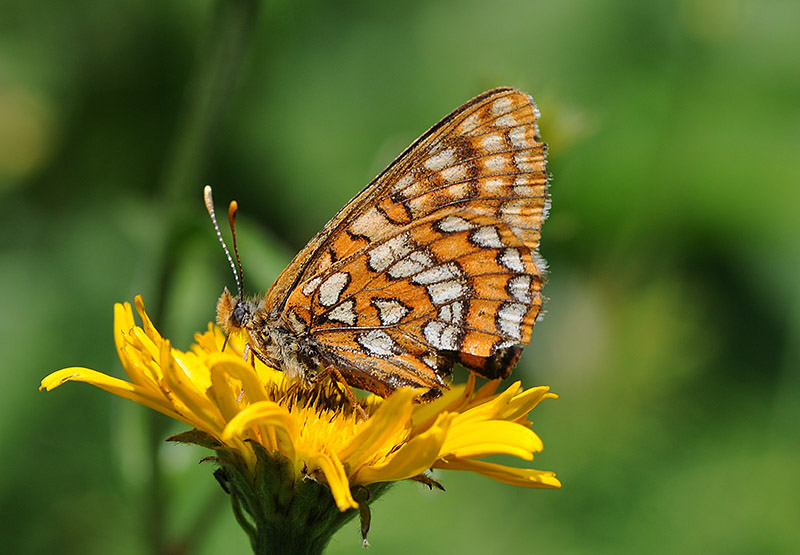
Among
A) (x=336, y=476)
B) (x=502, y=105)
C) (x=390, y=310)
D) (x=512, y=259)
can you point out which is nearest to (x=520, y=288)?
(x=512, y=259)

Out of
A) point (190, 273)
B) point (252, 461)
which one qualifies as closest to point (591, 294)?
point (190, 273)

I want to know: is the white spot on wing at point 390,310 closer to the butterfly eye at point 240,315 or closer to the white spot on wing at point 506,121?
the butterfly eye at point 240,315

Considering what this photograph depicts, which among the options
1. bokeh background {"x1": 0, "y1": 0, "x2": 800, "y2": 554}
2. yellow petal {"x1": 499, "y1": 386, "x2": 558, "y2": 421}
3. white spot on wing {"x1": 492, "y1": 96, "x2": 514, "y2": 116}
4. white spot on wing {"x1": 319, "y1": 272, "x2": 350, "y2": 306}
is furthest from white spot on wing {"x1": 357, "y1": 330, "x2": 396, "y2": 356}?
bokeh background {"x1": 0, "y1": 0, "x2": 800, "y2": 554}

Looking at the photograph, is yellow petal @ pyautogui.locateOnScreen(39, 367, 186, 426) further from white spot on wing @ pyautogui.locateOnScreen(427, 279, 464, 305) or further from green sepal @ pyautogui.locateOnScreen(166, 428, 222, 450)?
white spot on wing @ pyautogui.locateOnScreen(427, 279, 464, 305)

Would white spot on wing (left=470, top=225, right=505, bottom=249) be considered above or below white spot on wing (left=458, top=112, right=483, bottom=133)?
below

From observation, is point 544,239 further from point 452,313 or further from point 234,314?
point 234,314

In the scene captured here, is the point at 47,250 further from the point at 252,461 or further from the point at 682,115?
the point at 682,115
